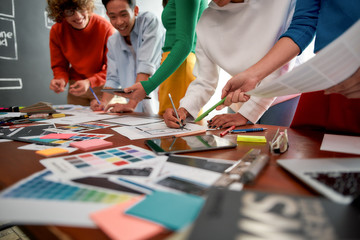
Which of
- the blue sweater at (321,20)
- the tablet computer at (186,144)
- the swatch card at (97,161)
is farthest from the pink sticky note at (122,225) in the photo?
the blue sweater at (321,20)

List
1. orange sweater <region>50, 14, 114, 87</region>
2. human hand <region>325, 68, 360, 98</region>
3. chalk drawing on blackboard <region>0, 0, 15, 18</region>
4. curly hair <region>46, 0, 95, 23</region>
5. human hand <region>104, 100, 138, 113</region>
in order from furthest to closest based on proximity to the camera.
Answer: chalk drawing on blackboard <region>0, 0, 15, 18</region> < orange sweater <region>50, 14, 114, 87</region> < curly hair <region>46, 0, 95, 23</region> < human hand <region>104, 100, 138, 113</region> < human hand <region>325, 68, 360, 98</region>

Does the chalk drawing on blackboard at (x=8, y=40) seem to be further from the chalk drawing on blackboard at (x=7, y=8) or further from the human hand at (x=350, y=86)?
the human hand at (x=350, y=86)

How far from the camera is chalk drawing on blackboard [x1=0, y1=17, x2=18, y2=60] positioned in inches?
95.7

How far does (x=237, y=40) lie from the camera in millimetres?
1104

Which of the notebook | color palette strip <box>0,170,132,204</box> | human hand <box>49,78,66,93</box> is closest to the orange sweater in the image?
human hand <box>49,78,66,93</box>

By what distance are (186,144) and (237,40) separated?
697 mm

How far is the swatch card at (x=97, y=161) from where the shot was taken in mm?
424

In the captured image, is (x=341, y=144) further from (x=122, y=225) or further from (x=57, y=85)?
(x=57, y=85)

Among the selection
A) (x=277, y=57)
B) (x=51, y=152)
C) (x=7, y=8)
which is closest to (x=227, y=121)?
(x=277, y=57)

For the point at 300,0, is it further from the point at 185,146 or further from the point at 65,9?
the point at 65,9

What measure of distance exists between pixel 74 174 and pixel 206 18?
102 cm

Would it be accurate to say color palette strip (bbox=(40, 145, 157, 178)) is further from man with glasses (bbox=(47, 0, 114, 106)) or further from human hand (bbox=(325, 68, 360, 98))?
man with glasses (bbox=(47, 0, 114, 106))

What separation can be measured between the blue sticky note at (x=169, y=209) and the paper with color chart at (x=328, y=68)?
12.9 inches

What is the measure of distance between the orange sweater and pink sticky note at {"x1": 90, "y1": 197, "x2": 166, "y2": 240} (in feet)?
5.80
